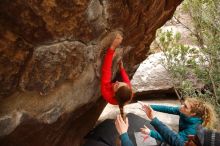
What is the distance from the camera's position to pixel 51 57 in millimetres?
6145

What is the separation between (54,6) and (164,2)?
327 centimetres

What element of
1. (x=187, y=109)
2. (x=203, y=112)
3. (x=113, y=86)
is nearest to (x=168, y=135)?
Result: (x=187, y=109)

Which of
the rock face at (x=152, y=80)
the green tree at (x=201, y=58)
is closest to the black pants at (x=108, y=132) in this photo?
the green tree at (x=201, y=58)

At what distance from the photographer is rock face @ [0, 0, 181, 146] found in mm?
5652

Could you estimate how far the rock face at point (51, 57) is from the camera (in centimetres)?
565

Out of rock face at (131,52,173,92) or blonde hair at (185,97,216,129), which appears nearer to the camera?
blonde hair at (185,97,216,129)

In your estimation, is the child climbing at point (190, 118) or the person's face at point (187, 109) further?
the person's face at point (187, 109)

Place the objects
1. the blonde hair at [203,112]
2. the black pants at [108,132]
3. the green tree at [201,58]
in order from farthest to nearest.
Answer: the green tree at [201,58]
the black pants at [108,132]
the blonde hair at [203,112]

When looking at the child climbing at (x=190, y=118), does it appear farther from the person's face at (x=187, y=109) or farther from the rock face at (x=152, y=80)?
the rock face at (x=152, y=80)

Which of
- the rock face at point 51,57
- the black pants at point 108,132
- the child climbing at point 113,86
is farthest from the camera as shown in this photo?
the black pants at point 108,132

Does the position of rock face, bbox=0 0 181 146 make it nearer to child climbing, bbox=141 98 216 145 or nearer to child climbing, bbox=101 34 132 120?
child climbing, bbox=101 34 132 120

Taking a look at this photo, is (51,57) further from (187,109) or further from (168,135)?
(187,109)

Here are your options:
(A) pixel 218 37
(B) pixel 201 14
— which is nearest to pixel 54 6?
(A) pixel 218 37

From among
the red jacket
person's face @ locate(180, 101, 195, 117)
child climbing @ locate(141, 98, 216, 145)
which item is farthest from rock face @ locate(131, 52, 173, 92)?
person's face @ locate(180, 101, 195, 117)
